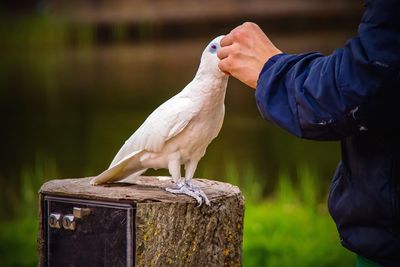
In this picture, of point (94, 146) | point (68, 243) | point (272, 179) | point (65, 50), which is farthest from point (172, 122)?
point (65, 50)

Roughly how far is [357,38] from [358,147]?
0.25 m

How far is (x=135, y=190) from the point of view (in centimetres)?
246

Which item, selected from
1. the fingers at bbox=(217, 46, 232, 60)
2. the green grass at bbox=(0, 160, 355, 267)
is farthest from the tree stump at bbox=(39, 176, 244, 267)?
the green grass at bbox=(0, 160, 355, 267)

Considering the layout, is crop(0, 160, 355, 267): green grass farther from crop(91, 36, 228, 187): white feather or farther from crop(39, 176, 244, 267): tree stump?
crop(91, 36, 228, 187): white feather

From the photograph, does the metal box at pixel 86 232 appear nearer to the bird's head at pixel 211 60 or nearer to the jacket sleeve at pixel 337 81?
the bird's head at pixel 211 60

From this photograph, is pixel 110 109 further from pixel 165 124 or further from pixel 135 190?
pixel 165 124

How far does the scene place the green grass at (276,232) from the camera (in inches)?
155

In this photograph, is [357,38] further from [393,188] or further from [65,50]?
[65,50]

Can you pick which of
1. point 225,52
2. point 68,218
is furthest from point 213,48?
point 68,218

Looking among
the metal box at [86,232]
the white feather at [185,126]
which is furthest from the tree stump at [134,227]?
the white feather at [185,126]

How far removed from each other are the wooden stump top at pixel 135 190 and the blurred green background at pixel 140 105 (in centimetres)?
135

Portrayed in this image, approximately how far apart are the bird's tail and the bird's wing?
28 millimetres

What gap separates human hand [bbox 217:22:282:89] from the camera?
5.76ft

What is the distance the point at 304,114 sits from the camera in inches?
63.0
